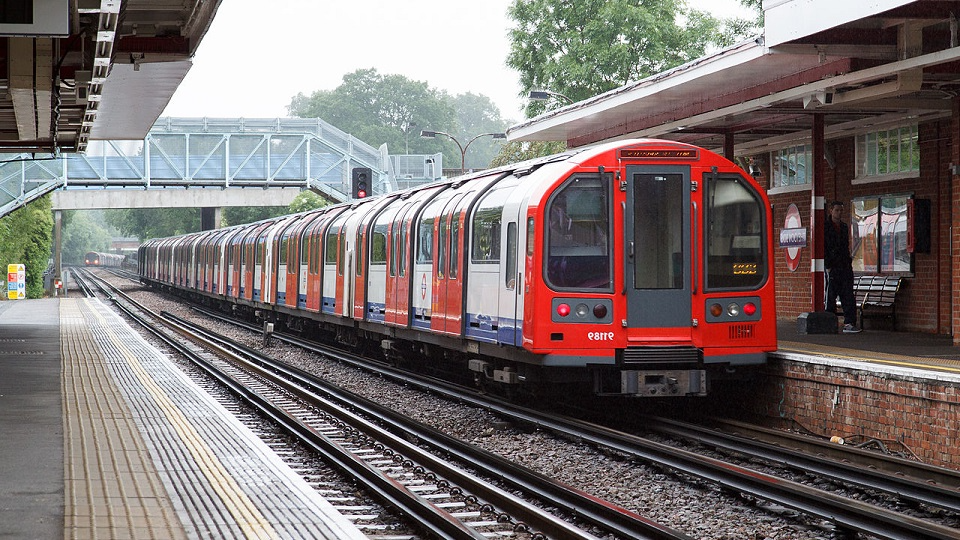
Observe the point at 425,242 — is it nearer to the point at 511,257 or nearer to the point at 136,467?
the point at 511,257

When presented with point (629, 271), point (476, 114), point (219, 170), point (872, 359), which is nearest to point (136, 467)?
point (629, 271)

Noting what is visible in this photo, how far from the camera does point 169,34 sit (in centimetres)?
1587

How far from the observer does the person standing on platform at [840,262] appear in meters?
15.7

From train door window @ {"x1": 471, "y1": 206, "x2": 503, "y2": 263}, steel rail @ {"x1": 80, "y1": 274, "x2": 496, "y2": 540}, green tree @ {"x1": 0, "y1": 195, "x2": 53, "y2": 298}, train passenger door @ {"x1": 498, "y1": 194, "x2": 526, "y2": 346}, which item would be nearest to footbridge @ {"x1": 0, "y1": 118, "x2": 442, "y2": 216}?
green tree @ {"x1": 0, "y1": 195, "x2": 53, "y2": 298}

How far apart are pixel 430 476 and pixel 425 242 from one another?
7196 mm

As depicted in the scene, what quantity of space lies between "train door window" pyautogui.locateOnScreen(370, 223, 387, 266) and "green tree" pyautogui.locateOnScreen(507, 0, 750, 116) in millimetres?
25160

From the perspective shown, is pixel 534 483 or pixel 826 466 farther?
pixel 826 466

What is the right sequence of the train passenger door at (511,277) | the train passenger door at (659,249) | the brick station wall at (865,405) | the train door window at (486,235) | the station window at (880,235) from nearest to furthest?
the brick station wall at (865,405) < the train passenger door at (659,249) < the train passenger door at (511,277) < the train door window at (486,235) < the station window at (880,235)

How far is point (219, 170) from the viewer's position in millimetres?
58406

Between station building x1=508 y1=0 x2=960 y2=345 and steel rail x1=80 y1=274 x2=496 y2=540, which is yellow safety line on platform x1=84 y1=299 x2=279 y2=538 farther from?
station building x1=508 y1=0 x2=960 y2=345

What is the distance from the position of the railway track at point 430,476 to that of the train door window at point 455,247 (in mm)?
1998

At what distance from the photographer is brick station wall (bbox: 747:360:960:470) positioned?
31.5 ft

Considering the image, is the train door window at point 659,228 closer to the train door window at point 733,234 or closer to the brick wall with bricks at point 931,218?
the train door window at point 733,234

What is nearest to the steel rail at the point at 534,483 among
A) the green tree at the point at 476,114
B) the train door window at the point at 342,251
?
the train door window at the point at 342,251
